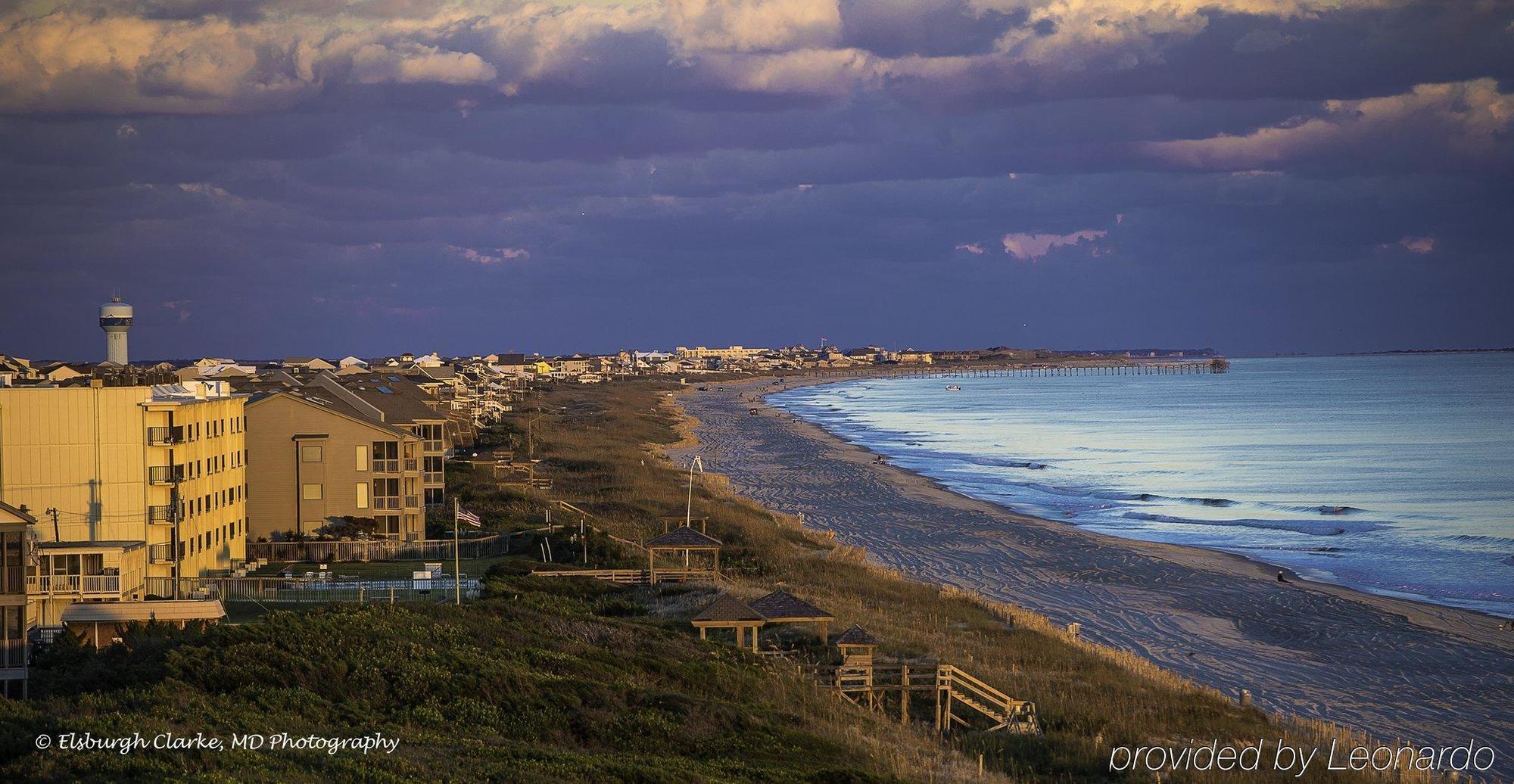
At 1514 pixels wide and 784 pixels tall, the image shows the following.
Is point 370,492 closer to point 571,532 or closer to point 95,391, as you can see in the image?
point 571,532

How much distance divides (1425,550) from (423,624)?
1407 inches

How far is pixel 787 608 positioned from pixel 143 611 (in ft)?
41.9

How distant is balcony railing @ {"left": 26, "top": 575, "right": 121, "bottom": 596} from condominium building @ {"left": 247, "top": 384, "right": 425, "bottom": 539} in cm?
1295

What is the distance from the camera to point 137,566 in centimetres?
3212

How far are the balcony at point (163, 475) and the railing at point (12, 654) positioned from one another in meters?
12.1

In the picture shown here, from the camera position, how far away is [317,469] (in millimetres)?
43750

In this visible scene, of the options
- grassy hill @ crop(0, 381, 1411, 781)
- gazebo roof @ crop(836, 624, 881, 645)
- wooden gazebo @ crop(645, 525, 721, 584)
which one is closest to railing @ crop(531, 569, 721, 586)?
wooden gazebo @ crop(645, 525, 721, 584)

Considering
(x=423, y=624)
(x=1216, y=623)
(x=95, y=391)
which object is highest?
(x=95, y=391)

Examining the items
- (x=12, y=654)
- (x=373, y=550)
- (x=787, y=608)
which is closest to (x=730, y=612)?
(x=787, y=608)

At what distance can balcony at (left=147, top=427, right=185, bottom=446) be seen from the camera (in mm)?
34250

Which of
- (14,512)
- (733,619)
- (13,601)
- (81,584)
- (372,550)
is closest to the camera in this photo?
(13,601)

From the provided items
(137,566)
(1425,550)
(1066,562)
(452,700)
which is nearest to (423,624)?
(452,700)

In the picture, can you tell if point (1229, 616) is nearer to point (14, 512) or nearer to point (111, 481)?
point (14, 512)

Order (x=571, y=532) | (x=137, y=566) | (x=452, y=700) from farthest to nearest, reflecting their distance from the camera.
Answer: (x=571, y=532), (x=137, y=566), (x=452, y=700)
